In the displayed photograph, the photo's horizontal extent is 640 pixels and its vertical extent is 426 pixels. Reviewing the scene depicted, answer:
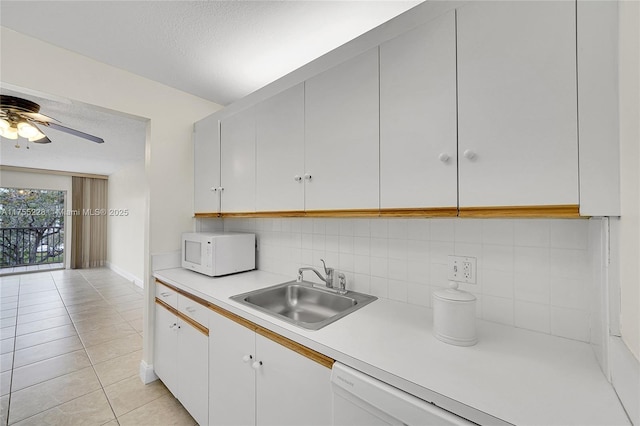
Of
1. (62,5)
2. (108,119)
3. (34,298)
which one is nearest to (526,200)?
(62,5)

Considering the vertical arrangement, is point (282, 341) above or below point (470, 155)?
below

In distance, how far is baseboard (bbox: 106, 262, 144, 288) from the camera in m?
4.97

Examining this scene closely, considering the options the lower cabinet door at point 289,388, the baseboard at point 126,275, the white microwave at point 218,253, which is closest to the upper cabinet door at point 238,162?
the white microwave at point 218,253

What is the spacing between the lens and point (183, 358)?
178cm

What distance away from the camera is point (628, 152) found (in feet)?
2.24

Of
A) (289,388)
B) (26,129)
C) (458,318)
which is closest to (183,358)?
(289,388)

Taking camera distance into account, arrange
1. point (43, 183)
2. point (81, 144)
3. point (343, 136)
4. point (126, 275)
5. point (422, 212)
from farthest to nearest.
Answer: point (43, 183) → point (126, 275) → point (81, 144) → point (343, 136) → point (422, 212)

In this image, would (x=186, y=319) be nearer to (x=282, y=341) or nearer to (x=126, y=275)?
(x=282, y=341)

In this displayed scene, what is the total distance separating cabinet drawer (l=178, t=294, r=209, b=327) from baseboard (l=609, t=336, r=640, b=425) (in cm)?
171

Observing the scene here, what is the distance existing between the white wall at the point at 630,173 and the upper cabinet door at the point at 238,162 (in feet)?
5.60

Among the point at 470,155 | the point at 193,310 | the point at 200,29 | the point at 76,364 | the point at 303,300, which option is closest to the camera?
the point at 470,155

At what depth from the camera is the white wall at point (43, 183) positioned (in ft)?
17.7

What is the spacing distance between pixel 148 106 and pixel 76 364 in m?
2.43

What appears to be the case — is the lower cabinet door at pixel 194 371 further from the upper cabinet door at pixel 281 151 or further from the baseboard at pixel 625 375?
the baseboard at pixel 625 375
